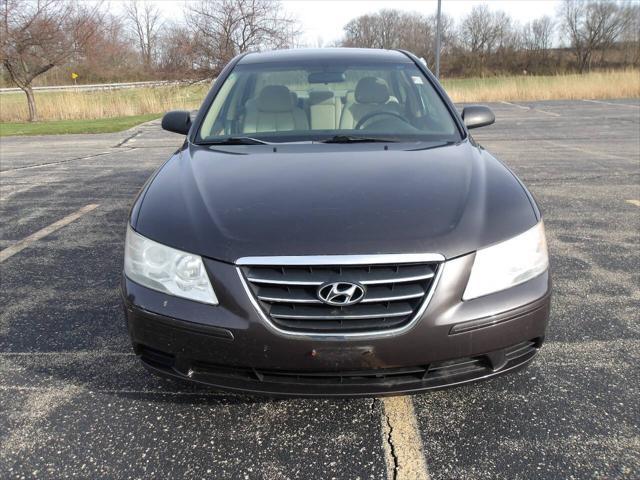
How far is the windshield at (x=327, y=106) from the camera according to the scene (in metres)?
3.13

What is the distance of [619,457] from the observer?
1986 millimetres

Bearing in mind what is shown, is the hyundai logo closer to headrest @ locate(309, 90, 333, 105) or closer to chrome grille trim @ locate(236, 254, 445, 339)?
chrome grille trim @ locate(236, 254, 445, 339)

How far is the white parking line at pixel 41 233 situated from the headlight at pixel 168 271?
9.23 feet

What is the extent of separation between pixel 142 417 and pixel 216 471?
0.50 m

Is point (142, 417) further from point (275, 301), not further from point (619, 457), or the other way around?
point (619, 457)

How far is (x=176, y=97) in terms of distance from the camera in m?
21.7

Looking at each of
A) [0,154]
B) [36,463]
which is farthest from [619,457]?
[0,154]

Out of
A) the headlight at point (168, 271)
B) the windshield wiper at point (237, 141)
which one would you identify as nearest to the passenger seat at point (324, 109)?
the windshield wiper at point (237, 141)

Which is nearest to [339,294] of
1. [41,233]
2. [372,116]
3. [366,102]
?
[372,116]

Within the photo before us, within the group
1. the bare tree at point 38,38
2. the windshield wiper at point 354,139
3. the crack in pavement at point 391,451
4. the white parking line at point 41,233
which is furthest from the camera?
the bare tree at point 38,38

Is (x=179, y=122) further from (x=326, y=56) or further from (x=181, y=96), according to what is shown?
(x=181, y=96)

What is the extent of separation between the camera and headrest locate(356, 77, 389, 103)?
135 inches

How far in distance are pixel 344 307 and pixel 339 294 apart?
0.18ft

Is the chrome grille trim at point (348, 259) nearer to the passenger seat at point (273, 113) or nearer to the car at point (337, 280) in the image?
the car at point (337, 280)
